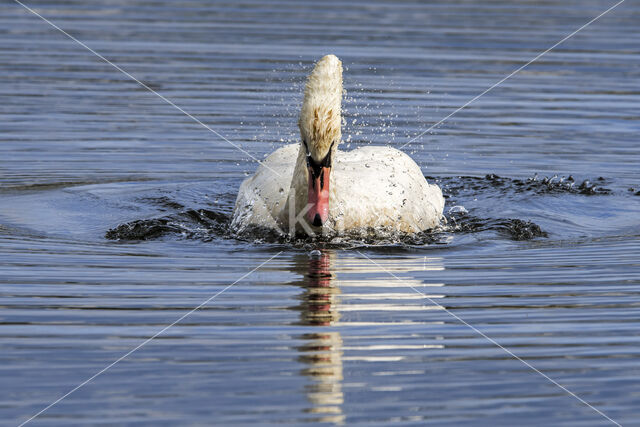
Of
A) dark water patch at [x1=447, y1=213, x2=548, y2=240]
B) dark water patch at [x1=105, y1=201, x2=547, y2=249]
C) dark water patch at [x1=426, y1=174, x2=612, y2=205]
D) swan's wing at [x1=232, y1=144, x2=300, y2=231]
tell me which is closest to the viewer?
dark water patch at [x1=105, y1=201, x2=547, y2=249]

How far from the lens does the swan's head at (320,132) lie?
34.2 ft

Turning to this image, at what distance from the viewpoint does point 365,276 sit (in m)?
9.52

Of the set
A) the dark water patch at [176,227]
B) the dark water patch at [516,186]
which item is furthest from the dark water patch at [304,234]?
the dark water patch at [516,186]

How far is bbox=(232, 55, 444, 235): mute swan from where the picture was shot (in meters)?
10.5

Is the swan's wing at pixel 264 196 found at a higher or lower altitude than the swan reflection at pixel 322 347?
higher

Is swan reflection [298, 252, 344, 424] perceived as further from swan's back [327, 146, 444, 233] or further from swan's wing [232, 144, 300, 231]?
swan's wing [232, 144, 300, 231]

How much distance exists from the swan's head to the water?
46cm

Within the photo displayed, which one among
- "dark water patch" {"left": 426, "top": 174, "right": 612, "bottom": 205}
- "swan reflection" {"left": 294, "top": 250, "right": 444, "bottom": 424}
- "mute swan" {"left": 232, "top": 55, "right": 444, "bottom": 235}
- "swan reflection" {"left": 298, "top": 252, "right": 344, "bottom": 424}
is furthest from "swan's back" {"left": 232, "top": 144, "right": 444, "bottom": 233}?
"dark water patch" {"left": 426, "top": 174, "right": 612, "bottom": 205}

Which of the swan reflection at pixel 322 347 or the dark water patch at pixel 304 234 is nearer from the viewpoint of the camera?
the swan reflection at pixel 322 347

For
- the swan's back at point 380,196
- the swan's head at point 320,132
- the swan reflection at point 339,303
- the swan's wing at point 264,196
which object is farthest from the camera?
the swan's wing at point 264,196

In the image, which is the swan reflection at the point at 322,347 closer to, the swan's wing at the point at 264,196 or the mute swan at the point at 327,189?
the mute swan at the point at 327,189

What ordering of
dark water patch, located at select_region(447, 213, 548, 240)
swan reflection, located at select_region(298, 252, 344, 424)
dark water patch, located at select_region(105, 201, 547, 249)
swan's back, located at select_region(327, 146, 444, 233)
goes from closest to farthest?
swan reflection, located at select_region(298, 252, 344, 424)
dark water patch, located at select_region(105, 201, 547, 249)
swan's back, located at select_region(327, 146, 444, 233)
dark water patch, located at select_region(447, 213, 548, 240)

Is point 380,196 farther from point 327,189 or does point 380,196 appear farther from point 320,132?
point 320,132

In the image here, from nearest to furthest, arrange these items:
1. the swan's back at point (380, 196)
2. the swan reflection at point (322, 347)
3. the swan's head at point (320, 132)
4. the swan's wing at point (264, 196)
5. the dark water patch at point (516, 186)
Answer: the swan reflection at point (322, 347) → the swan's head at point (320, 132) → the swan's back at point (380, 196) → the swan's wing at point (264, 196) → the dark water patch at point (516, 186)
